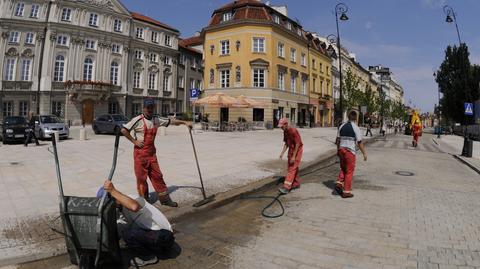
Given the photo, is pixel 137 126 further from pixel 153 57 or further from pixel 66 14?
pixel 153 57

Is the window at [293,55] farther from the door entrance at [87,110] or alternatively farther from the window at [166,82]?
the door entrance at [87,110]

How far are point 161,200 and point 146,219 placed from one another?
2.14m

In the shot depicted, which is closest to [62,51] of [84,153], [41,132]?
[41,132]

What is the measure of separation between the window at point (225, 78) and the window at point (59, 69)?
17.0 meters

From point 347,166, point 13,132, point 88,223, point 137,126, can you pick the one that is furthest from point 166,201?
point 13,132

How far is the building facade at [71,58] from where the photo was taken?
34.7 meters

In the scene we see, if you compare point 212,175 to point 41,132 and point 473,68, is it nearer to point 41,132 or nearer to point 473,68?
point 41,132

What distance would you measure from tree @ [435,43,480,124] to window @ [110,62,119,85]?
42.4 meters

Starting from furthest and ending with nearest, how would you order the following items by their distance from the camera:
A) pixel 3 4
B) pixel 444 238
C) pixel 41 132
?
pixel 3 4, pixel 41 132, pixel 444 238

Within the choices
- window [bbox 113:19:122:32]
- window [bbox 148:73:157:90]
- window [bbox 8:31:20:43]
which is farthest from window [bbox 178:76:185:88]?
window [bbox 8:31:20:43]

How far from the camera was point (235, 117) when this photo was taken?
118ft

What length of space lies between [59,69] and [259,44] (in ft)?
70.9

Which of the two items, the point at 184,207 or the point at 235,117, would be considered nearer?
the point at 184,207

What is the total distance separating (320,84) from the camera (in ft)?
161
